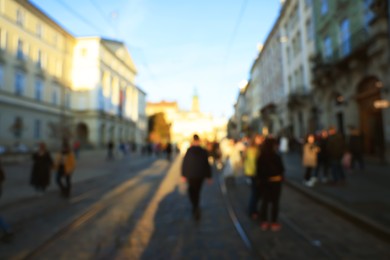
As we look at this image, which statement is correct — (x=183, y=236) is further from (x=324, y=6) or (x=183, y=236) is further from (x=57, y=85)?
(x=324, y=6)

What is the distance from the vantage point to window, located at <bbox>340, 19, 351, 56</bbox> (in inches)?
698

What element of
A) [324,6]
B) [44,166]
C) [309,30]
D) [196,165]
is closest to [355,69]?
[324,6]

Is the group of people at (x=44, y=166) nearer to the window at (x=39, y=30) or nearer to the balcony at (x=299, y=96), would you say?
the window at (x=39, y=30)

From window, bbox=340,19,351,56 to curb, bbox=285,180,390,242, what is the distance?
12.9m

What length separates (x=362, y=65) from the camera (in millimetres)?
16188

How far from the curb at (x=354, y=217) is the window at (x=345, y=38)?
42.4 feet

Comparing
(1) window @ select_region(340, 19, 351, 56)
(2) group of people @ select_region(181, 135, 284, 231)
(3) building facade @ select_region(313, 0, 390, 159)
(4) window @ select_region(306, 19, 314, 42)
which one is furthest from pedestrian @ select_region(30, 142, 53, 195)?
(4) window @ select_region(306, 19, 314, 42)

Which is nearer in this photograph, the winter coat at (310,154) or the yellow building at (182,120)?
the winter coat at (310,154)

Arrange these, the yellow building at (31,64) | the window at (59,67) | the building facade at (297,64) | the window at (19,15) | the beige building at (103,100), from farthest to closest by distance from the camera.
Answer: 1. the beige building at (103,100)
2. the building facade at (297,64)
3. the window at (59,67)
4. the yellow building at (31,64)
5. the window at (19,15)

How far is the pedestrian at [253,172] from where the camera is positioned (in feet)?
20.3

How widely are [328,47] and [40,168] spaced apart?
68.2 feet

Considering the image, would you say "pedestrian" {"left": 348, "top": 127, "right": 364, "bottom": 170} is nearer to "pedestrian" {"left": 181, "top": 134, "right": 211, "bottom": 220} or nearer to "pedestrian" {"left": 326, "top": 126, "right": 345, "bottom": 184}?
"pedestrian" {"left": 326, "top": 126, "right": 345, "bottom": 184}

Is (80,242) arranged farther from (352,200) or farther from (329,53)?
(329,53)

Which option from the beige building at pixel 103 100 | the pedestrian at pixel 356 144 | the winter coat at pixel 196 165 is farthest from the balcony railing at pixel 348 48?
the beige building at pixel 103 100
